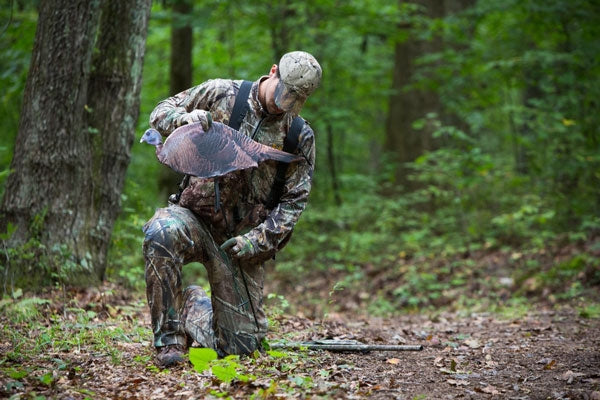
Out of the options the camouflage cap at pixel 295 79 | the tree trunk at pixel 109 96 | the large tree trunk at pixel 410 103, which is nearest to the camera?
the camouflage cap at pixel 295 79

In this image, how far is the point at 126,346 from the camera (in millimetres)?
4402

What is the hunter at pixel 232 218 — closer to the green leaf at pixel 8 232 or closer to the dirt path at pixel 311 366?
the dirt path at pixel 311 366

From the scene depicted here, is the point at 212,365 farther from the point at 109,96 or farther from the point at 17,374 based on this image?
the point at 109,96

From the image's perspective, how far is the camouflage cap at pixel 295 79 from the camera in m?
3.95

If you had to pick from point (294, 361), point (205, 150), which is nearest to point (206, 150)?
point (205, 150)

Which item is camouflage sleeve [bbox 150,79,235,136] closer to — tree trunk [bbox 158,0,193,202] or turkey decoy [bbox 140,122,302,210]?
turkey decoy [bbox 140,122,302,210]

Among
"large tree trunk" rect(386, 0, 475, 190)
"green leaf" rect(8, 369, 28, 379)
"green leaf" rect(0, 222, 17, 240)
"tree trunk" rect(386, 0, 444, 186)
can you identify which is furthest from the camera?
"tree trunk" rect(386, 0, 444, 186)

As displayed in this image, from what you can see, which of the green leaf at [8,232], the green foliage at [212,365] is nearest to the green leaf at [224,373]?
the green foliage at [212,365]

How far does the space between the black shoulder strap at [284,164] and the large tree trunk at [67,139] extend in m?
2.34

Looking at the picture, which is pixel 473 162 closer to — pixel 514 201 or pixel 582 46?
pixel 514 201

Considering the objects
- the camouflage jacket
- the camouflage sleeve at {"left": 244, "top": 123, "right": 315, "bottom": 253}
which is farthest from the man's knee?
the camouflage sleeve at {"left": 244, "top": 123, "right": 315, "bottom": 253}

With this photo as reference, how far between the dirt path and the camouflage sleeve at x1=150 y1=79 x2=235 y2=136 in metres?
1.58

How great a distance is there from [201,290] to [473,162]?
7451 mm

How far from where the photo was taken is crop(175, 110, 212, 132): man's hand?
3.83 metres
